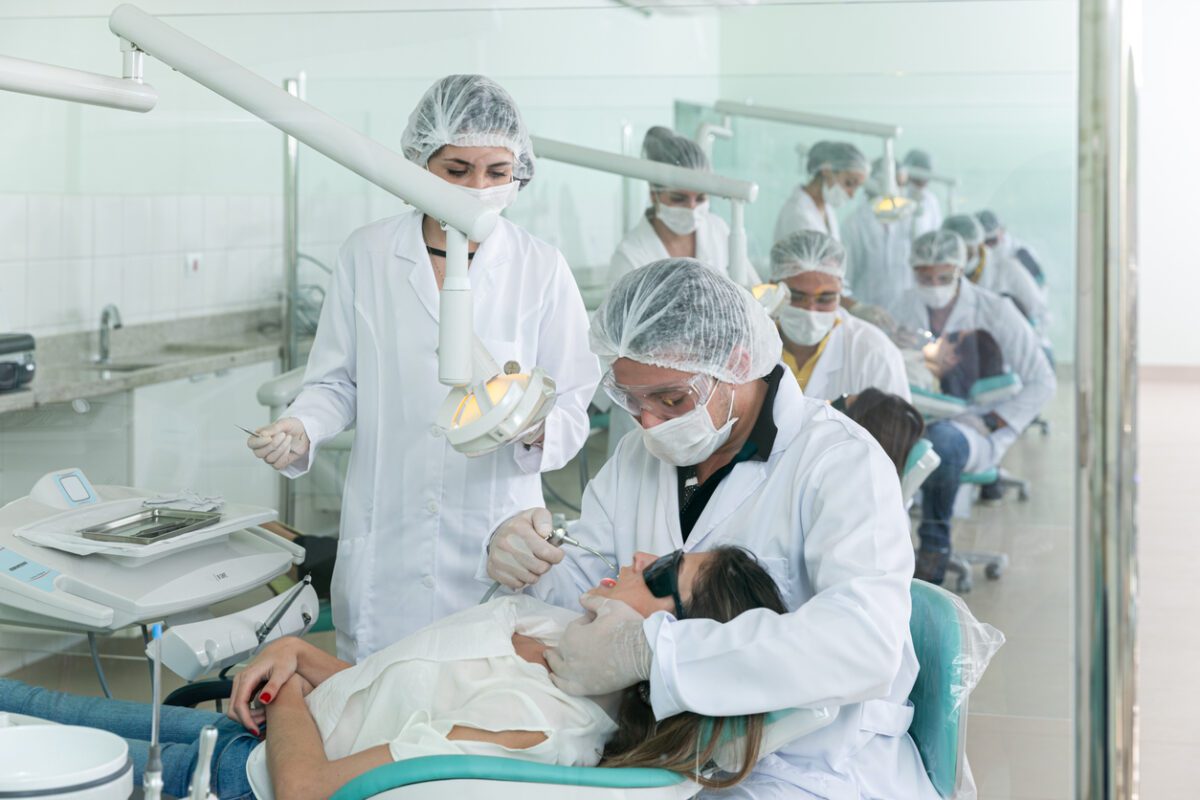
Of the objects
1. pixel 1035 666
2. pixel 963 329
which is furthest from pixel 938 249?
pixel 1035 666

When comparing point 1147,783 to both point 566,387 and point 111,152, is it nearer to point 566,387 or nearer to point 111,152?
point 566,387

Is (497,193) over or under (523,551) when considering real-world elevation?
over

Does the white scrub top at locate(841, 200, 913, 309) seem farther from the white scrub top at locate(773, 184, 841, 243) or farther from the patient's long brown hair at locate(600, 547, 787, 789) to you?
the patient's long brown hair at locate(600, 547, 787, 789)

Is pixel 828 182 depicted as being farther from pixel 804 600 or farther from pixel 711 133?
pixel 804 600

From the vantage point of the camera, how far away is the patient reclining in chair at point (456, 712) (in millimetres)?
1374

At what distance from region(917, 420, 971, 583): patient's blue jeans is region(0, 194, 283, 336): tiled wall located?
1.64m

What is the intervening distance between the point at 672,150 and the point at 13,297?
1.45 meters

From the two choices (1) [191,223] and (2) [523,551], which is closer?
(2) [523,551]

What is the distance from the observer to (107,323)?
2.83 m

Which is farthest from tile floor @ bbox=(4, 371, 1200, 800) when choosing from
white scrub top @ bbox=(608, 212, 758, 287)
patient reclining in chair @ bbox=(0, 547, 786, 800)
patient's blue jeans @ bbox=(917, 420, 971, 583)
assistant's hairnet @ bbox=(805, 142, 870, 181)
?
assistant's hairnet @ bbox=(805, 142, 870, 181)

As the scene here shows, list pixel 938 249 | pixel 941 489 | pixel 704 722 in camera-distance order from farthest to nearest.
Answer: pixel 941 489 < pixel 938 249 < pixel 704 722

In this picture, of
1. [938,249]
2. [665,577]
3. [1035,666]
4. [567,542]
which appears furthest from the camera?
[938,249]

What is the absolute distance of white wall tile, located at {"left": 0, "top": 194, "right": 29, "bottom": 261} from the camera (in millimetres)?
2701

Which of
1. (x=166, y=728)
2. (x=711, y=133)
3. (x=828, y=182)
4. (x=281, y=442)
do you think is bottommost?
(x=166, y=728)
